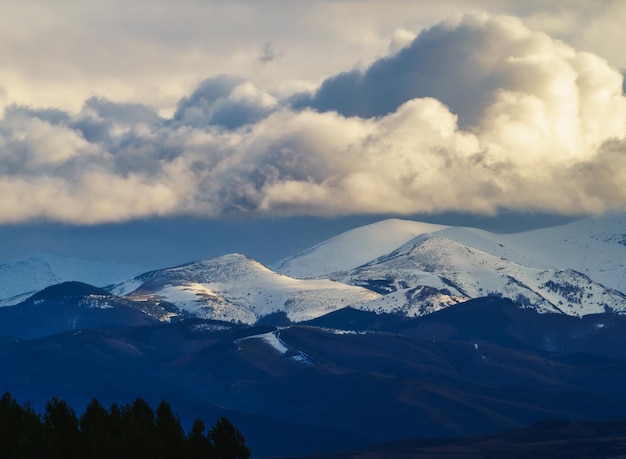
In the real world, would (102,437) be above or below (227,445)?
above

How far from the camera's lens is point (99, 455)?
570 feet

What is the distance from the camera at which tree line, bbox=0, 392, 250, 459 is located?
17288 cm

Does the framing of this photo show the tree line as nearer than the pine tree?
Yes

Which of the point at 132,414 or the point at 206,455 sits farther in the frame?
the point at 132,414

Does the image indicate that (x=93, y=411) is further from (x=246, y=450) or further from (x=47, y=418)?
(x=246, y=450)

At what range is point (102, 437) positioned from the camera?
17538cm

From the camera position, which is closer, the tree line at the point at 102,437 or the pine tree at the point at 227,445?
the tree line at the point at 102,437

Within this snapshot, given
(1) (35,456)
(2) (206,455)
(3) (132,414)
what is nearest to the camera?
(1) (35,456)

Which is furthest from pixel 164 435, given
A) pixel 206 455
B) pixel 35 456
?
pixel 35 456

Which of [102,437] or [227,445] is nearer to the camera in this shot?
[102,437]

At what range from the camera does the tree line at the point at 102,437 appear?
173 meters

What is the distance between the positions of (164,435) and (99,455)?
1067cm

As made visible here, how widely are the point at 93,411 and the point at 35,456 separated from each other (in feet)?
61.4

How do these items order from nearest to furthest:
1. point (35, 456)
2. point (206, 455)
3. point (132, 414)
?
point (35, 456), point (206, 455), point (132, 414)
